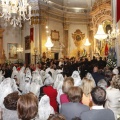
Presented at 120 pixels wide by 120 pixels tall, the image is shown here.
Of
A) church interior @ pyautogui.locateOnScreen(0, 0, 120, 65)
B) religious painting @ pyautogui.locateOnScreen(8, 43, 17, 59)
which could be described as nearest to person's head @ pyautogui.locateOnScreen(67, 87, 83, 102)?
church interior @ pyautogui.locateOnScreen(0, 0, 120, 65)

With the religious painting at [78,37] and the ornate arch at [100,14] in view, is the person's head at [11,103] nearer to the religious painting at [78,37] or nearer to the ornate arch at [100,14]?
the ornate arch at [100,14]

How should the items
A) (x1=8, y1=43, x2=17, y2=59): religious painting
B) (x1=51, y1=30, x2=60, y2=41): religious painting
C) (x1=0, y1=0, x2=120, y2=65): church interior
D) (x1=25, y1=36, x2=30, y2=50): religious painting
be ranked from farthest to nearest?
(x1=8, y1=43, x2=17, y2=59): religious painting → (x1=25, y1=36, x2=30, y2=50): religious painting → (x1=51, y1=30, x2=60, y2=41): religious painting → (x1=0, y1=0, x2=120, y2=65): church interior

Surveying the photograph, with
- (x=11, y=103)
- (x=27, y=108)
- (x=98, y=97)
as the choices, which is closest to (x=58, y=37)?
(x=98, y=97)

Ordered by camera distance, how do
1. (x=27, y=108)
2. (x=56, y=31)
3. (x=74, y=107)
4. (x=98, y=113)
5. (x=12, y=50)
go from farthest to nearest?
(x=56, y=31) < (x=12, y=50) < (x=74, y=107) < (x=98, y=113) < (x=27, y=108)

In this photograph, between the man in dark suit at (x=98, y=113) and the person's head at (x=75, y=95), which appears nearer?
the man in dark suit at (x=98, y=113)

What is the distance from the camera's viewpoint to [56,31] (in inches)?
889

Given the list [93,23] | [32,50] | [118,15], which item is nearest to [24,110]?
[118,15]

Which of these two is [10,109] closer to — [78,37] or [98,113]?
[98,113]

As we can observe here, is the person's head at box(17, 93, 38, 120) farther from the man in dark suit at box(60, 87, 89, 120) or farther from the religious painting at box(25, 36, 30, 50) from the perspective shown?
→ the religious painting at box(25, 36, 30, 50)

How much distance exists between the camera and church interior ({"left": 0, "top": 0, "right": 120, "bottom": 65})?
19.8m

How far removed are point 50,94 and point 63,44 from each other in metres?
17.4

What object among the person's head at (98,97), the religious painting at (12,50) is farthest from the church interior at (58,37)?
the person's head at (98,97)

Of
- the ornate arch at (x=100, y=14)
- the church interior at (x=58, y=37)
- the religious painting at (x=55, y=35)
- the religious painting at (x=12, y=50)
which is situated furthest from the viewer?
the religious painting at (x=12, y=50)

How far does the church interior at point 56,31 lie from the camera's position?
19.8m
